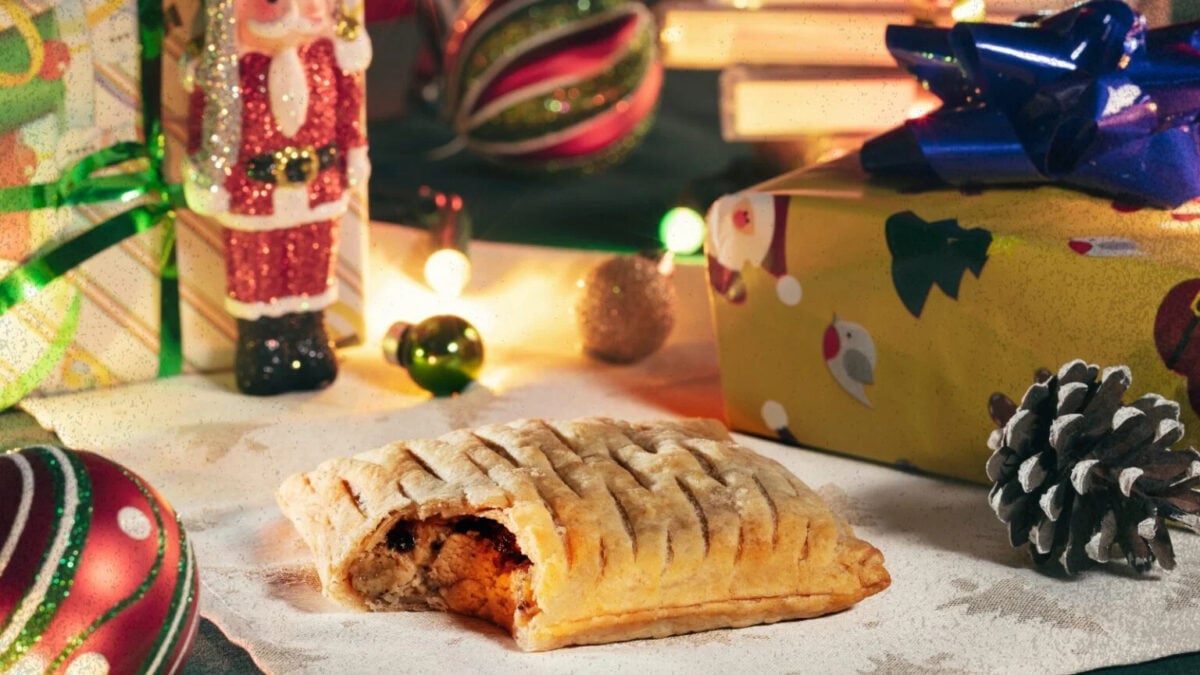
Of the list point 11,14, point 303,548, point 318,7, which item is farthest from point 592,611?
point 11,14

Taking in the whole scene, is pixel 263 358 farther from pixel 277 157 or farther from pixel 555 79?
pixel 555 79

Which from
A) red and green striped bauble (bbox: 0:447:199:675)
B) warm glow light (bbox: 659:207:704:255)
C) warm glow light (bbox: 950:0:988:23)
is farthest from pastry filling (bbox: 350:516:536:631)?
warm glow light (bbox: 950:0:988:23)

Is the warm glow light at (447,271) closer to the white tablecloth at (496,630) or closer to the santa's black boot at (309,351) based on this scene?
the white tablecloth at (496,630)

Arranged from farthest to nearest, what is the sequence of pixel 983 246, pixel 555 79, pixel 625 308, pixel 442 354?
pixel 555 79 → pixel 625 308 → pixel 442 354 → pixel 983 246

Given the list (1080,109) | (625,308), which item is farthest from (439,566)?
(1080,109)

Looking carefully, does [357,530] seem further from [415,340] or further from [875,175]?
[875,175]

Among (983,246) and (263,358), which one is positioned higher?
(983,246)
